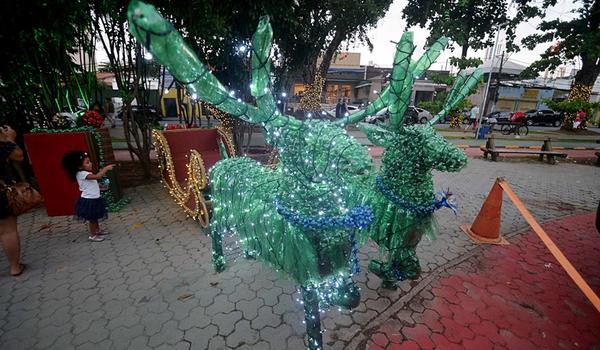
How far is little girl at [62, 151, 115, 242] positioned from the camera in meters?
3.75

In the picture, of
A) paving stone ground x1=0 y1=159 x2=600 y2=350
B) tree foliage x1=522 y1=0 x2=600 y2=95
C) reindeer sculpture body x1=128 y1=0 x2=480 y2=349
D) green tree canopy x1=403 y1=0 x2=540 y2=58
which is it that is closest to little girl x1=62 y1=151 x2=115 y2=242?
paving stone ground x1=0 y1=159 x2=600 y2=350

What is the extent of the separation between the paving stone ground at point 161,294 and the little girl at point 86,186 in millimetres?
411

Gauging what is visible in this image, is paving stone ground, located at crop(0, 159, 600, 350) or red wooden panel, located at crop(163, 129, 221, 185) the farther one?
red wooden panel, located at crop(163, 129, 221, 185)

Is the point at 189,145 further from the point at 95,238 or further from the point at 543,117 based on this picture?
the point at 543,117

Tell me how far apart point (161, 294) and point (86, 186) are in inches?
81.0

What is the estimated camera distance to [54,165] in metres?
4.58

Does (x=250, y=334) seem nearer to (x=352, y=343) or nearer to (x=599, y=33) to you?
(x=352, y=343)

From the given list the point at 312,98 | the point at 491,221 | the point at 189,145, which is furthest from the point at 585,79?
the point at 189,145

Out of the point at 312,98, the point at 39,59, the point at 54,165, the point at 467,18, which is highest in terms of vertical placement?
the point at 467,18

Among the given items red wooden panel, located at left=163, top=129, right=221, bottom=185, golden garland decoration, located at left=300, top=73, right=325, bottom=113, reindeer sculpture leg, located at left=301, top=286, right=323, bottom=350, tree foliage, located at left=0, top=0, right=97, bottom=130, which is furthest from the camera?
golden garland decoration, located at left=300, top=73, right=325, bottom=113

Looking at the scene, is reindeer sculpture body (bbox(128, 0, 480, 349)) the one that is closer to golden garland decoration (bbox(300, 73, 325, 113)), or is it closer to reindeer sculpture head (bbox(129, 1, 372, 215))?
reindeer sculpture head (bbox(129, 1, 372, 215))

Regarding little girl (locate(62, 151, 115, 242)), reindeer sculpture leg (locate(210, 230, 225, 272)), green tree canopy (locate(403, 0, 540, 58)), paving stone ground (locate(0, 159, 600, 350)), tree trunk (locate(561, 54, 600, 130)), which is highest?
green tree canopy (locate(403, 0, 540, 58))

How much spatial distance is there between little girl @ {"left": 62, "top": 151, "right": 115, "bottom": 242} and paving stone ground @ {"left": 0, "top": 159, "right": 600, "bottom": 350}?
411 millimetres

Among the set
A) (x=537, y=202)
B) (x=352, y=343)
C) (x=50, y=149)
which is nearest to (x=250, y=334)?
(x=352, y=343)
